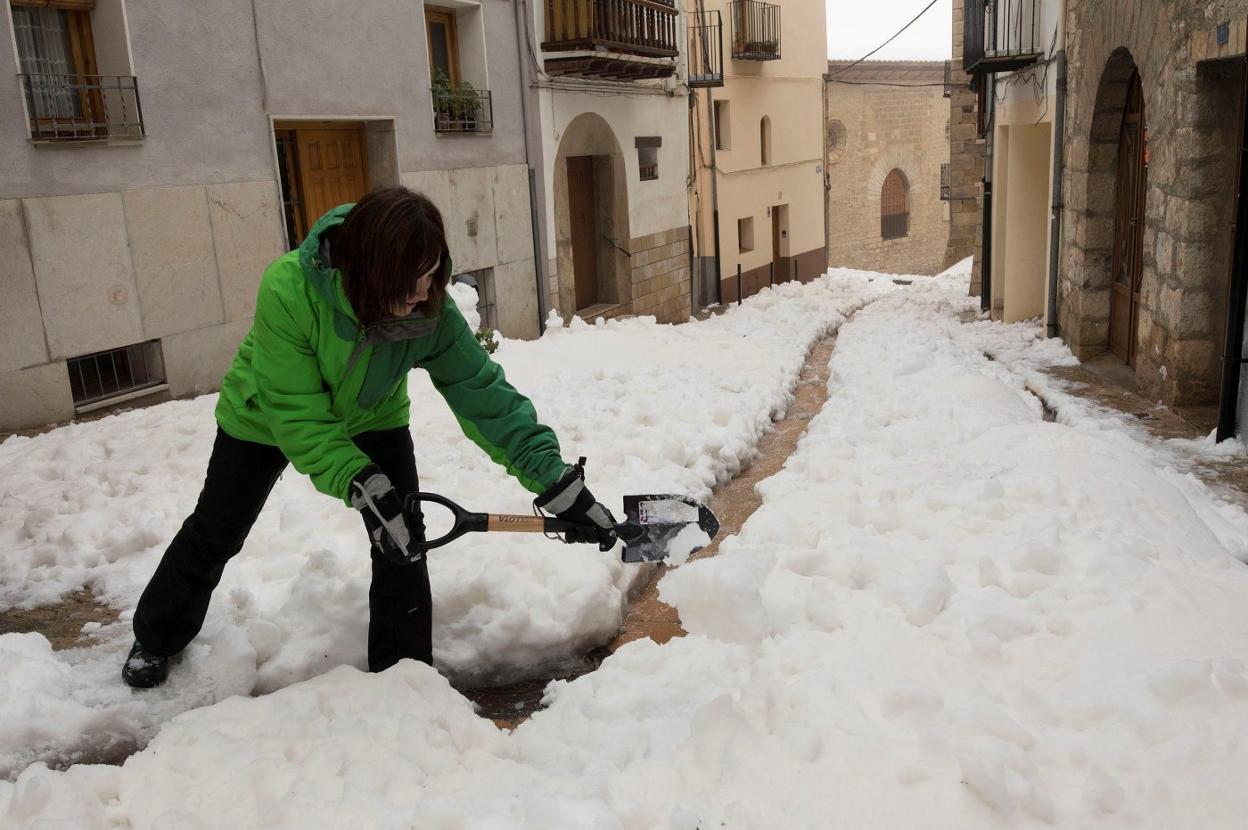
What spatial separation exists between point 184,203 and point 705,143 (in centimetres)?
1233

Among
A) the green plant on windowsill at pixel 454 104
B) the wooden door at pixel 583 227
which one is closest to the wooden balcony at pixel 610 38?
the wooden door at pixel 583 227

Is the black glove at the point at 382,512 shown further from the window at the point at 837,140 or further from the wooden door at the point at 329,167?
the window at the point at 837,140

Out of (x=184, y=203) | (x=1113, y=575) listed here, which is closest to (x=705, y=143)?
(x=184, y=203)

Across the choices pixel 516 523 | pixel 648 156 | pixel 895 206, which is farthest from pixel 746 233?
pixel 516 523

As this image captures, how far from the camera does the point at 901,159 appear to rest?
98.5ft

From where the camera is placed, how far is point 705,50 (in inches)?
690

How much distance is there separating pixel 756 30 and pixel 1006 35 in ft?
30.4

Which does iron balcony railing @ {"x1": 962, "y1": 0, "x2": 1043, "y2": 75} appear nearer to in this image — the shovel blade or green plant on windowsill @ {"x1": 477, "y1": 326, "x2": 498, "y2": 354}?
green plant on windowsill @ {"x1": 477, "y1": 326, "x2": 498, "y2": 354}

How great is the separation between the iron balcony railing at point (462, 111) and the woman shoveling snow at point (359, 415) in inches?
312

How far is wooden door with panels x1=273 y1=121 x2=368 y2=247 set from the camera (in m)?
9.26

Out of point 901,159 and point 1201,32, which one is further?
point 901,159

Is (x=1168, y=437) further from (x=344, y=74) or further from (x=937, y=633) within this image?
(x=344, y=74)

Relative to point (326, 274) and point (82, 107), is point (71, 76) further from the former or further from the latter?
point (326, 274)

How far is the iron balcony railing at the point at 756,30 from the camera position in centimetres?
1947
